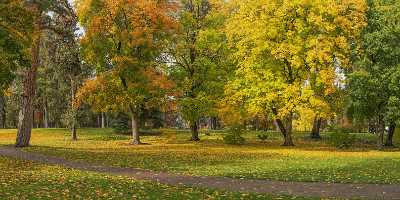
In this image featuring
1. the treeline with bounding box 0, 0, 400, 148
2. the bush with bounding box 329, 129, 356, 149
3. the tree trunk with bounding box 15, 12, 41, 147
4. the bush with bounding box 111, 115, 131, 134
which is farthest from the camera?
the bush with bounding box 111, 115, 131, 134

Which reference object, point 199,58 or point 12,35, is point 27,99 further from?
point 199,58

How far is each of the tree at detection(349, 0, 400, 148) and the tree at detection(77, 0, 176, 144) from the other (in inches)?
607

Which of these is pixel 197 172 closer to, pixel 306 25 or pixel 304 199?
pixel 304 199

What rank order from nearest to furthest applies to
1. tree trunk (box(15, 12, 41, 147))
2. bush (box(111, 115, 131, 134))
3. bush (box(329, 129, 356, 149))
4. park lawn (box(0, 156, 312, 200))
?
park lawn (box(0, 156, 312, 200)) < tree trunk (box(15, 12, 41, 147)) < bush (box(329, 129, 356, 149)) < bush (box(111, 115, 131, 134))

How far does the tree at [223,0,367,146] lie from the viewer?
39312 mm

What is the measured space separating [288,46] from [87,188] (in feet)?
88.6

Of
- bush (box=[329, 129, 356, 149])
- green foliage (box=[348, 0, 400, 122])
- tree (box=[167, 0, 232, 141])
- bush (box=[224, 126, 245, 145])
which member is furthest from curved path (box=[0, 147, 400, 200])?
tree (box=[167, 0, 232, 141])

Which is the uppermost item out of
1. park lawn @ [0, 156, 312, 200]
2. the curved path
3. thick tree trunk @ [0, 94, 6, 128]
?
thick tree trunk @ [0, 94, 6, 128]

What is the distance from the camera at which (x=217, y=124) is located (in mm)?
102750

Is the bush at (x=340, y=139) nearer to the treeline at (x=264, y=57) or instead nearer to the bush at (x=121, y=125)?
the treeline at (x=264, y=57)

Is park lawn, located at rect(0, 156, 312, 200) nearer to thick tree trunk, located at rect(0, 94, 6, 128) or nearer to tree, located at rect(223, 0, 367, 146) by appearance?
tree, located at rect(223, 0, 367, 146)

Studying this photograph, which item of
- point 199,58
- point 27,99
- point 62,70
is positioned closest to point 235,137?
point 199,58

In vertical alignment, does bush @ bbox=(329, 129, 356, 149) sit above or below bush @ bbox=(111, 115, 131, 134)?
below

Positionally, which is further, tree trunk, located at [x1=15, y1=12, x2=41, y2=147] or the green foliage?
the green foliage
